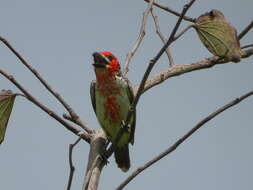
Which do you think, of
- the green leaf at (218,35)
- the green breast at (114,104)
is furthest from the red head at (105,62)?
the green leaf at (218,35)

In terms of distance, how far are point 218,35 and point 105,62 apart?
6.73 ft

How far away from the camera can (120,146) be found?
5.68 metres

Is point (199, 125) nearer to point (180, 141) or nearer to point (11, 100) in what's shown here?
point (180, 141)

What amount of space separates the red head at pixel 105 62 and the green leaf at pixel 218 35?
1904mm

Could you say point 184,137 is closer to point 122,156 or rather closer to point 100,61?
point 100,61

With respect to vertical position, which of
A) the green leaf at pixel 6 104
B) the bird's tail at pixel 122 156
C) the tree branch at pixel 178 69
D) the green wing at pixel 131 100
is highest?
the green leaf at pixel 6 104

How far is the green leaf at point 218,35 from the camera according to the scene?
3305mm

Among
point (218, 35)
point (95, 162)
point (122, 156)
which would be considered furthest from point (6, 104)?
point (122, 156)

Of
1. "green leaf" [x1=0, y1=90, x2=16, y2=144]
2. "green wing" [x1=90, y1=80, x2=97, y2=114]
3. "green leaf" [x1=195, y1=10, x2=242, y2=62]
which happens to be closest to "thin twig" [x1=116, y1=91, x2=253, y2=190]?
"green leaf" [x1=195, y1=10, x2=242, y2=62]

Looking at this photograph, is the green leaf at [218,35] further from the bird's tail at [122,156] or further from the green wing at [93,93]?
the bird's tail at [122,156]

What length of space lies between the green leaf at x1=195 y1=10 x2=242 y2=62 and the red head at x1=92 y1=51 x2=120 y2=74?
1904 mm

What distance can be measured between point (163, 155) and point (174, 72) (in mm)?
1829

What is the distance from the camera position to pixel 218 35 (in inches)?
130

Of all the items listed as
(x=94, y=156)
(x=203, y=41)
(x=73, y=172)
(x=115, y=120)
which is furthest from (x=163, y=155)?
(x=115, y=120)
